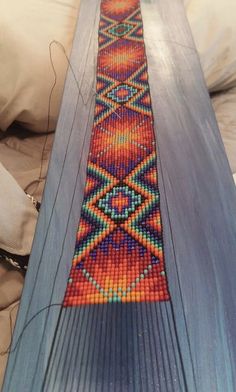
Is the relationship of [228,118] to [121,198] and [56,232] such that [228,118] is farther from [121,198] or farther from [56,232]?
[56,232]

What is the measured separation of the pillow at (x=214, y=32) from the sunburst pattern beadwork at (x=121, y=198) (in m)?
0.25

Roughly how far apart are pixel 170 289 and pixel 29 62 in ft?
2.93

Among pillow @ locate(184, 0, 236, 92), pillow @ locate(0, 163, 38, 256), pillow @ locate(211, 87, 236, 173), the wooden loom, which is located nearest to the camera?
the wooden loom

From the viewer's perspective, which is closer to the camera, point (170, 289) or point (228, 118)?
point (170, 289)

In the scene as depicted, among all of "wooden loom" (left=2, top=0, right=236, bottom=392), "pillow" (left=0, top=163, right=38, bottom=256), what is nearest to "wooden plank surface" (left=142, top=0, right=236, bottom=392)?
"wooden loom" (left=2, top=0, right=236, bottom=392)

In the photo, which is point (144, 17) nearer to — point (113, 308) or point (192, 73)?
point (192, 73)

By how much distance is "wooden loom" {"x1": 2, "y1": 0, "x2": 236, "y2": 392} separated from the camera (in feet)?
1.73

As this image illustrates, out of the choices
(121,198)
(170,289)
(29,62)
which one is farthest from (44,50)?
(170,289)

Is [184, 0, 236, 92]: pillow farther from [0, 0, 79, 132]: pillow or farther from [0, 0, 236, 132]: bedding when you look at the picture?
[0, 0, 79, 132]: pillow

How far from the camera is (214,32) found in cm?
125

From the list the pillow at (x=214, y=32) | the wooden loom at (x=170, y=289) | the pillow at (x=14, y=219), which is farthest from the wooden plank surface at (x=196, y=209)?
the pillow at (x=14, y=219)

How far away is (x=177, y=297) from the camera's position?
59 cm

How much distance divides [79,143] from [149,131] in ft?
0.55

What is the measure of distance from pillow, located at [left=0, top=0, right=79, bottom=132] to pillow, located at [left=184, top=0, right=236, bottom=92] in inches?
17.0
